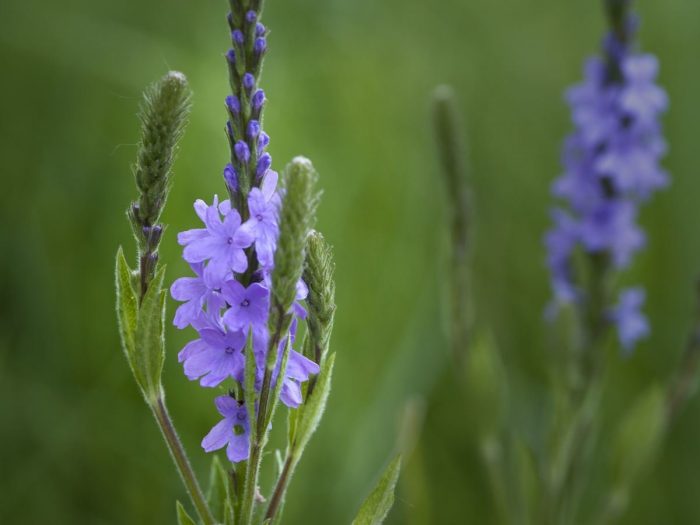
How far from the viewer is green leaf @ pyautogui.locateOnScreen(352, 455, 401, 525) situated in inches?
45.0

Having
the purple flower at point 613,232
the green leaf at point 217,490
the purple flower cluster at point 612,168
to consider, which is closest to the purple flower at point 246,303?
the green leaf at point 217,490

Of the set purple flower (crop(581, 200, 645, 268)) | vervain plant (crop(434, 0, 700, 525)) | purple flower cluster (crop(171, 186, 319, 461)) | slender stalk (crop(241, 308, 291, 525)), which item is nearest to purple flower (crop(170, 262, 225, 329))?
purple flower cluster (crop(171, 186, 319, 461))

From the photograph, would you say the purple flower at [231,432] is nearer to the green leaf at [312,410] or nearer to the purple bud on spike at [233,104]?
the green leaf at [312,410]

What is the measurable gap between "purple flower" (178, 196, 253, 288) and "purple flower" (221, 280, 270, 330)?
0.02 metres

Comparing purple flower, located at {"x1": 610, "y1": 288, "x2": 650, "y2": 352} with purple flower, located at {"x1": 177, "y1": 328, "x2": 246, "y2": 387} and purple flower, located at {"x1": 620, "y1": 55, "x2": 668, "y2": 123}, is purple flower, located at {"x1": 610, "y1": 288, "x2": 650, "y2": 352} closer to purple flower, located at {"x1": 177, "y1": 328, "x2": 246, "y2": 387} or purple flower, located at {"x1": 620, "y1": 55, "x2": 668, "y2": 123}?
purple flower, located at {"x1": 620, "y1": 55, "x2": 668, "y2": 123}

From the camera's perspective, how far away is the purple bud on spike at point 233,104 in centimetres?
103

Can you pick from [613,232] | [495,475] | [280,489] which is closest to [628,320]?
[613,232]

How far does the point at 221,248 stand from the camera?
39.7 inches

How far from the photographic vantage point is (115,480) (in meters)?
2.34

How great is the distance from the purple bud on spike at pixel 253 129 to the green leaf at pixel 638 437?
4.72 ft

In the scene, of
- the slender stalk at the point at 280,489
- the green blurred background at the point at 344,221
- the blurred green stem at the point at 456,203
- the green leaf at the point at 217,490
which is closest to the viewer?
the slender stalk at the point at 280,489

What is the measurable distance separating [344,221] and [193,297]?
183cm

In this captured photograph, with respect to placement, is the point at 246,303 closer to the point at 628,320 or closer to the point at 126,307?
the point at 126,307

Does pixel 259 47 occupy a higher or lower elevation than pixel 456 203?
lower
